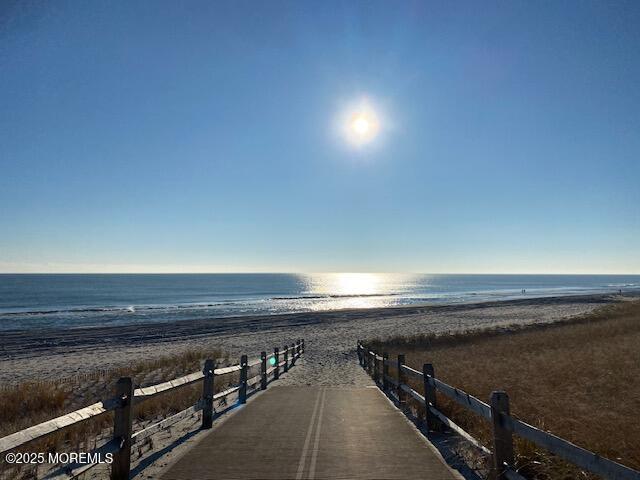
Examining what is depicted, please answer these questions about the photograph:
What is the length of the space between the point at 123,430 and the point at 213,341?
31567 millimetres

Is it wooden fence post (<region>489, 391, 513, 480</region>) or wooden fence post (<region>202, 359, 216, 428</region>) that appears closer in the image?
wooden fence post (<region>489, 391, 513, 480</region>)

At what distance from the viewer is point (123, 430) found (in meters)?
5.20

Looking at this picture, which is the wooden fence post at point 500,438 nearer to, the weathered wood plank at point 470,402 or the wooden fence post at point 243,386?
the weathered wood plank at point 470,402

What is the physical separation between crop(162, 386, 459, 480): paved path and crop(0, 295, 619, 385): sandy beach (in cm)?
711

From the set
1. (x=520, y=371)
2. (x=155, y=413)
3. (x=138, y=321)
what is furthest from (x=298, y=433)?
(x=138, y=321)

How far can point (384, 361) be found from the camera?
13141 mm

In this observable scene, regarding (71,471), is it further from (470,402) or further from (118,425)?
(470,402)

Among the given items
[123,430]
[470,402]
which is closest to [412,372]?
[470,402]

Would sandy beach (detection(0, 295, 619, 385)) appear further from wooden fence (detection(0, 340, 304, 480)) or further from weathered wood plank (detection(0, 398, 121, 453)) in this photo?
weathered wood plank (detection(0, 398, 121, 453))

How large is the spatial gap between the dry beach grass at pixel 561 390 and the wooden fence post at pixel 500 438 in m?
0.80

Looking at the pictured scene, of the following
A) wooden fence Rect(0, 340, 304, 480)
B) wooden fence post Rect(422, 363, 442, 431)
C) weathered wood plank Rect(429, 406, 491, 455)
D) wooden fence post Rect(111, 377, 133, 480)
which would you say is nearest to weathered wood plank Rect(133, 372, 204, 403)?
wooden fence Rect(0, 340, 304, 480)

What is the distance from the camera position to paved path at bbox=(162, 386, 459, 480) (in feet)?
17.6

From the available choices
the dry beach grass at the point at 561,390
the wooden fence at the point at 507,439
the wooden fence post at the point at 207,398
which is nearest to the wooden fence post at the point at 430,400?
the wooden fence at the point at 507,439

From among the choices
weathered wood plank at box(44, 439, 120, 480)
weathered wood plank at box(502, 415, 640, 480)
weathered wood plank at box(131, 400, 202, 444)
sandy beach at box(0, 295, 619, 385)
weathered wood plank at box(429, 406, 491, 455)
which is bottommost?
sandy beach at box(0, 295, 619, 385)
